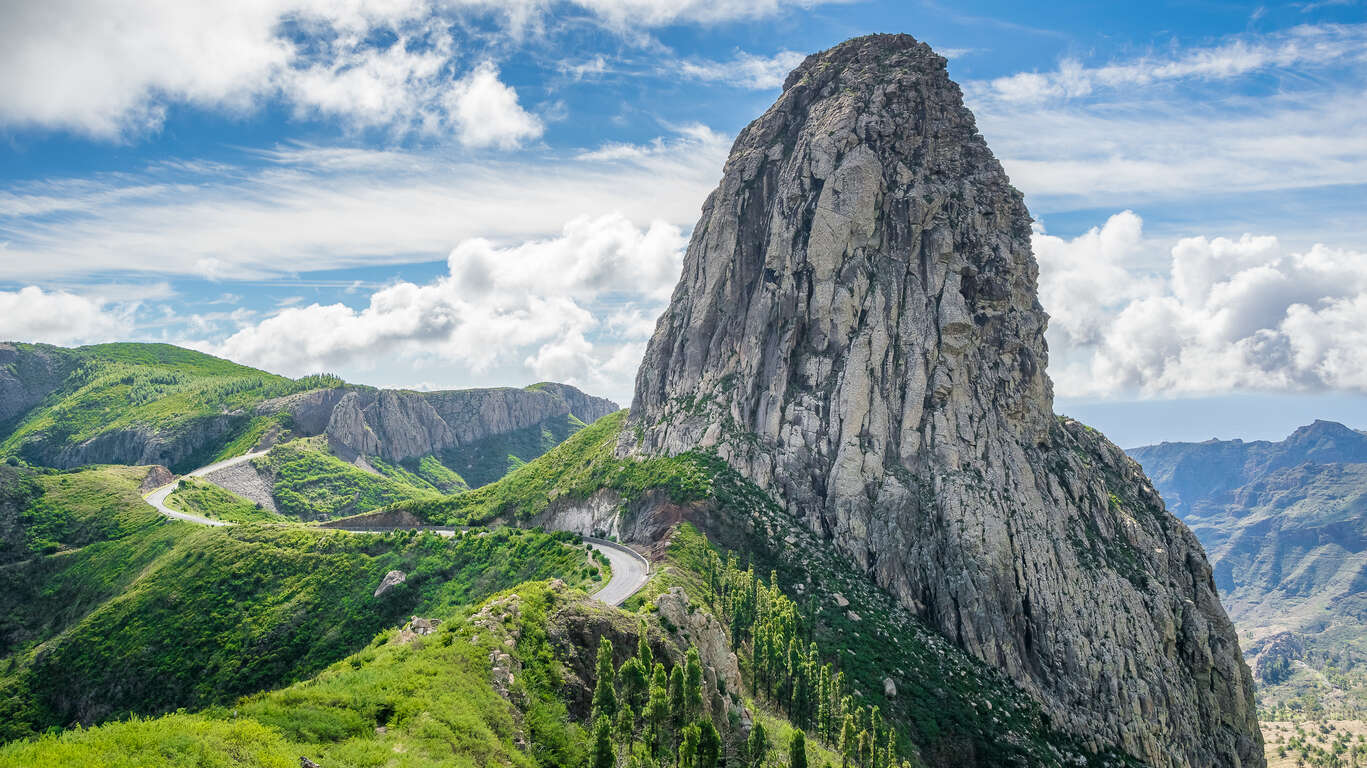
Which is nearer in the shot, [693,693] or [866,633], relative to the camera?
[693,693]

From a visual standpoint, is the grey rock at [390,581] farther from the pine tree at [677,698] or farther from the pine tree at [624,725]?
the pine tree at [677,698]

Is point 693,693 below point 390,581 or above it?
above

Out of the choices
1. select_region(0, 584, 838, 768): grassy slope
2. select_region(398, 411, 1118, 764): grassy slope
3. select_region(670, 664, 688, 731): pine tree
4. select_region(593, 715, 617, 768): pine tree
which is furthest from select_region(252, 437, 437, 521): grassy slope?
select_region(593, 715, 617, 768): pine tree

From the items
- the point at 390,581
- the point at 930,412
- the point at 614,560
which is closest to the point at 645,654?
the point at 614,560

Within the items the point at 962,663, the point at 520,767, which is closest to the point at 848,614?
the point at 962,663

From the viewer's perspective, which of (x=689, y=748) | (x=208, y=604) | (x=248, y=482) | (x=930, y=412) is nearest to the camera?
(x=689, y=748)

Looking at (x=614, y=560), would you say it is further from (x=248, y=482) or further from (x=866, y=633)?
(x=248, y=482)
